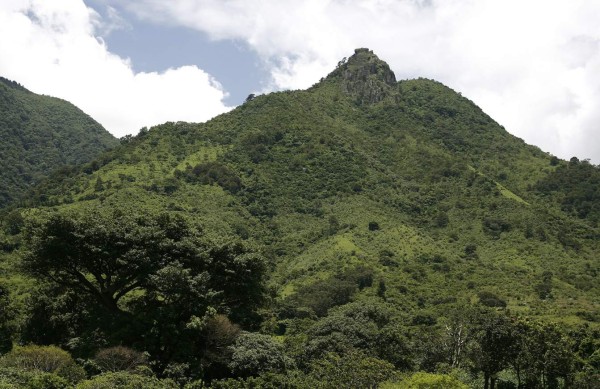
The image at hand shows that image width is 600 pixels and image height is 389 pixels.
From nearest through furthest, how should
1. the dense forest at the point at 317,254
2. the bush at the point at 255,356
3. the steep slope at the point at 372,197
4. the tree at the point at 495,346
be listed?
1. the bush at the point at 255,356
2. the dense forest at the point at 317,254
3. the tree at the point at 495,346
4. the steep slope at the point at 372,197

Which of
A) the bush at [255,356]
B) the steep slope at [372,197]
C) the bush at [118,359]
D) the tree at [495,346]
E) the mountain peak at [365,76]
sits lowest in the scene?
the bush at [118,359]

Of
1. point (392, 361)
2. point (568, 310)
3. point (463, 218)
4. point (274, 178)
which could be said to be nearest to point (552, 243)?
point (463, 218)

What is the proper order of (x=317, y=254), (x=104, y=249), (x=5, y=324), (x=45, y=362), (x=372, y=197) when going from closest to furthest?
(x=45, y=362)
(x=104, y=249)
(x=5, y=324)
(x=317, y=254)
(x=372, y=197)

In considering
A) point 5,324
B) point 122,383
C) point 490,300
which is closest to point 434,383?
point 122,383

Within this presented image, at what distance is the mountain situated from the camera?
455 feet

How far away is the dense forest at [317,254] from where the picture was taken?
34062mm

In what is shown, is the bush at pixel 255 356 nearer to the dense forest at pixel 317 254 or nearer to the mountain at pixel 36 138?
the dense forest at pixel 317 254

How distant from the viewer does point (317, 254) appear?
93625mm

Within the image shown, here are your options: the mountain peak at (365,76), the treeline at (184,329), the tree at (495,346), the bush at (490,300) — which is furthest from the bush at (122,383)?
the mountain peak at (365,76)

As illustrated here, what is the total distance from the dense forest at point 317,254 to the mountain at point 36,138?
36308 millimetres

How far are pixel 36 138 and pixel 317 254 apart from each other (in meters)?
104

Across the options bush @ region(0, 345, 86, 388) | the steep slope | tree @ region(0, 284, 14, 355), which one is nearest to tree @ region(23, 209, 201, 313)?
tree @ region(0, 284, 14, 355)

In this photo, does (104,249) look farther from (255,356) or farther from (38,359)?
(255,356)

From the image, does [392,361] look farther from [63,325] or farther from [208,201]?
[208,201]
